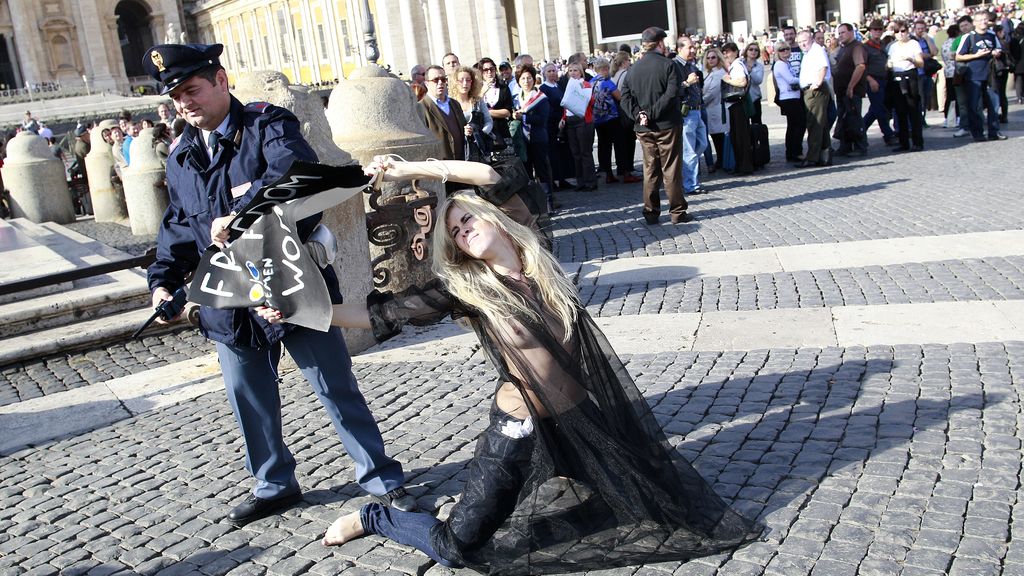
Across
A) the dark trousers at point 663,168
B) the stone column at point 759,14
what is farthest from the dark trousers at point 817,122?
the stone column at point 759,14

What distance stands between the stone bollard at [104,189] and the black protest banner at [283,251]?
13.7 m

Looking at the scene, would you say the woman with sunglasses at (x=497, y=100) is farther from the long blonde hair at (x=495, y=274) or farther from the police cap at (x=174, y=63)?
the long blonde hair at (x=495, y=274)

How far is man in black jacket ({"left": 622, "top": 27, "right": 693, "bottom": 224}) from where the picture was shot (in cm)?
929

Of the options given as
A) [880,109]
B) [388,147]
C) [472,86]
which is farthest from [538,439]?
[880,109]

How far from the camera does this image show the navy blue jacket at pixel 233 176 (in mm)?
3633

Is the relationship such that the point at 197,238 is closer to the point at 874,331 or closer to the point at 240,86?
the point at 240,86

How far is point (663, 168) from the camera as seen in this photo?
31.2 ft

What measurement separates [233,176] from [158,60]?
0.47 meters

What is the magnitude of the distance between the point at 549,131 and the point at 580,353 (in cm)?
976

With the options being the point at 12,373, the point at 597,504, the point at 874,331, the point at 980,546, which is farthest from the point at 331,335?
the point at 12,373

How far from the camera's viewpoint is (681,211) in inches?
378

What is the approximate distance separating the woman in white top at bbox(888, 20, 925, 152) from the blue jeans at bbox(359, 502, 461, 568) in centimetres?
1134

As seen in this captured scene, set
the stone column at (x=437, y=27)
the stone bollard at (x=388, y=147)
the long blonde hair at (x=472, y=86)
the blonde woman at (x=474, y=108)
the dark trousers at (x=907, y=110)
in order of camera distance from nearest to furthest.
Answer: the stone bollard at (x=388, y=147) → the blonde woman at (x=474, y=108) → the long blonde hair at (x=472, y=86) → the dark trousers at (x=907, y=110) → the stone column at (x=437, y=27)

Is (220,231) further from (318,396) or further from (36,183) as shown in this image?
(36,183)
